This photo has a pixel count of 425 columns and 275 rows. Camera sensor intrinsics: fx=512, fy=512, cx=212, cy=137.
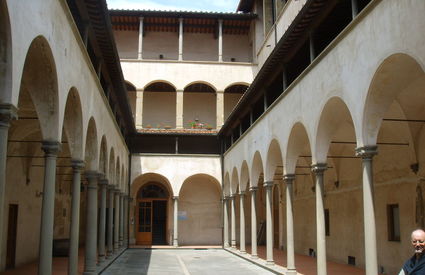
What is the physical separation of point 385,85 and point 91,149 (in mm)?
9946

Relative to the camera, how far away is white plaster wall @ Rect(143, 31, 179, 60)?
39406 mm

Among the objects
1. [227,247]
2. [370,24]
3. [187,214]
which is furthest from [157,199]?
[370,24]

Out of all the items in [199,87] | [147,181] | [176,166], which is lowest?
[147,181]

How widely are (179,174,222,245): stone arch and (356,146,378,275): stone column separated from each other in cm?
2444

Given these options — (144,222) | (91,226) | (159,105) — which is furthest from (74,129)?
(159,105)

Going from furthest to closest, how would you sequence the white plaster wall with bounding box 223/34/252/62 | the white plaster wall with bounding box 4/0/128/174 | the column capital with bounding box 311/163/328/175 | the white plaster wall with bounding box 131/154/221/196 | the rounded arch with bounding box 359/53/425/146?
the white plaster wall with bounding box 223/34/252/62 → the white plaster wall with bounding box 131/154/221/196 → the column capital with bounding box 311/163/328/175 → the rounded arch with bounding box 359/53/425/146 → the white plaster wall with bounding box 4/0/128/174

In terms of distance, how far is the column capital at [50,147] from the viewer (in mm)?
11008

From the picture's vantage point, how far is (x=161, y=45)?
39.5 metres

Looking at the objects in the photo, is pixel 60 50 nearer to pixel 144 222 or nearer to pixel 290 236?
pixel 290 236

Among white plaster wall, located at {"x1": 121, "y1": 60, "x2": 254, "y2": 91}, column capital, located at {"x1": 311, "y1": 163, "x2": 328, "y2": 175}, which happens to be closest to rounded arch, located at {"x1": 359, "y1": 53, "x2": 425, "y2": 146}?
column capital, located at {"x1": 311, "y1": 163, "x2": 328, "y2": 175}

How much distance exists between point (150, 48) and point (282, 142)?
77.1 feet

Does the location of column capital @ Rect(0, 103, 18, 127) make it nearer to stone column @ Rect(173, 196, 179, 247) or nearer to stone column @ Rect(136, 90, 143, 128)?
stone column @ Rect(173, 196, 179, 247)

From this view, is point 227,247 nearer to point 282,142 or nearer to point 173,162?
point 173,162

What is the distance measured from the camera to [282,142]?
18.2m
